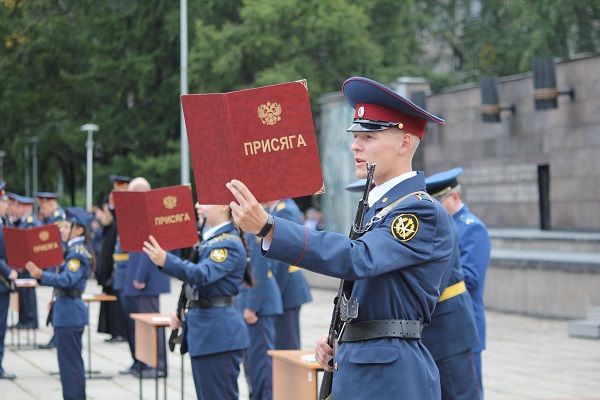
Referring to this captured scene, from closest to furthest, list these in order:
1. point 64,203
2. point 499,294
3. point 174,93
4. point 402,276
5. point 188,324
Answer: point 402,276, point 188,324, point 499,294, point 174,93, point 64,203

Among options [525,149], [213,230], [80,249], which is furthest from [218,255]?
[525,149]

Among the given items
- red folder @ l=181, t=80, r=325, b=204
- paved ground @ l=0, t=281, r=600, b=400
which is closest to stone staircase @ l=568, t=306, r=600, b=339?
paved ground @ l=0, t=281, r=600, b=400

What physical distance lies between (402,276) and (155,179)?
118 ft

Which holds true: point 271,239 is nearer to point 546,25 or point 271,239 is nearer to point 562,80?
point 562,80

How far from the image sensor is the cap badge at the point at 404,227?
4.12 m

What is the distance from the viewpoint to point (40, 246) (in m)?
9.95

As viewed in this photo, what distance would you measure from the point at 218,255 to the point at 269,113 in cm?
352

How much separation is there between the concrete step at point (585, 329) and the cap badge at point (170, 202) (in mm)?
9960

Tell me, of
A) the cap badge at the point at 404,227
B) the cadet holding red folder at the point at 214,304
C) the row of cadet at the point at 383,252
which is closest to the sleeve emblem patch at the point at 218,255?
the cadet holding red folder at the point at 214,304

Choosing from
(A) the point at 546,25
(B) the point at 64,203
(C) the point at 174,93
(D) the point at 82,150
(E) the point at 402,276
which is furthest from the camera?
(B) the point at 64,203

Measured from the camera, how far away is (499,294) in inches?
798

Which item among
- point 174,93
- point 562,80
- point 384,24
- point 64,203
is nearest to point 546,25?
point 384,24

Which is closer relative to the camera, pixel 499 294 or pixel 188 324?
pixel 188 324

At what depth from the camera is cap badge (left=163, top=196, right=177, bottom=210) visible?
→ 758 cm
